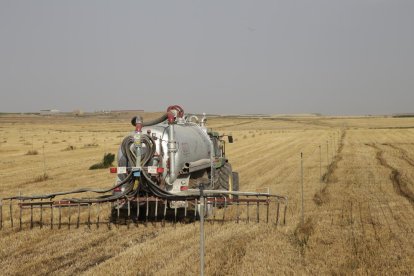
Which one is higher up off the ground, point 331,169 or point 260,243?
point 260,243

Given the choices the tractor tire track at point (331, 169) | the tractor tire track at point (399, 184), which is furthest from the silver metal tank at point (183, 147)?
the tractor tire track at point (331, 169)

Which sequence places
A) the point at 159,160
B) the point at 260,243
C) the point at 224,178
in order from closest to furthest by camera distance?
the point at 260,243
the point at 159,160
the point at 224,178

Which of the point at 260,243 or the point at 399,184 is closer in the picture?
the point at 260,243

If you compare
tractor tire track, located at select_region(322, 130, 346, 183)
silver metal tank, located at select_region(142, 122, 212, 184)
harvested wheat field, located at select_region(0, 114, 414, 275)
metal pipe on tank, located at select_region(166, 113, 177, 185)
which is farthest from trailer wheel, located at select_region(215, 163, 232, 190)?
tractor tire track, located at select_region(322, 130, 346, 183)

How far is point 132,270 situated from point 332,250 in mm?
3842

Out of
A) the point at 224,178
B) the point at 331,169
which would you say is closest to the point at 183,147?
the point at 224,178

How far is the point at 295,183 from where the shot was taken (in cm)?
2003

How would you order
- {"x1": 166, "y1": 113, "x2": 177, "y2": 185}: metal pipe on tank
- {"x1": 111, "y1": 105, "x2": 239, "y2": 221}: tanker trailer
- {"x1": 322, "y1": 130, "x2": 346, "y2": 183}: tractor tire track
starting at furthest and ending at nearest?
1. {"x1": 322, "y1": 130, "x2": 346, "y2": 183}: tractor tire track
2. {"x1": 166, "y1": 113, "x2": 177, "y2": 185}: metal pipe on tank
3. {"x1": 111, "y1": 105, "x2": 239, "y2": 221}: tanker trailer

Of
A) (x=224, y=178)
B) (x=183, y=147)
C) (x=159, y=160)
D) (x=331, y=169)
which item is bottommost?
(x=331, y=169)

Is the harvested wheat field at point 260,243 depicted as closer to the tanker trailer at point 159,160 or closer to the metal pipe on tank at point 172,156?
the tanker trailer at point 159,160

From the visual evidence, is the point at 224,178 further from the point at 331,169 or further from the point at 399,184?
the point at 331,169

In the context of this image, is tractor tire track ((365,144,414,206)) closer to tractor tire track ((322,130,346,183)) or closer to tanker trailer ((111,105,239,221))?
tractor tire track ((322,130,346,183))

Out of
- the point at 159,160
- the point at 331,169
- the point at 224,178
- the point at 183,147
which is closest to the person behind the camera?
the point at 159,160

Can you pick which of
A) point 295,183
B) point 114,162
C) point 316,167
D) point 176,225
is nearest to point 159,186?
point 176,225
